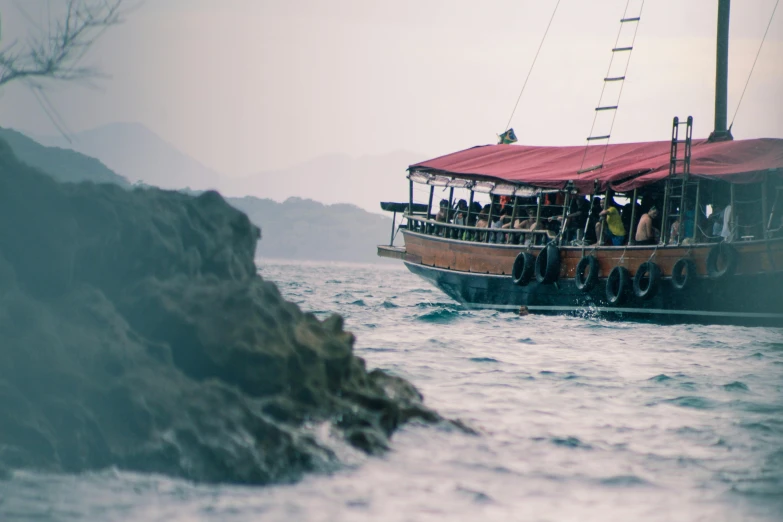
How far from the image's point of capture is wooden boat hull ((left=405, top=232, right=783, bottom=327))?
1606cm

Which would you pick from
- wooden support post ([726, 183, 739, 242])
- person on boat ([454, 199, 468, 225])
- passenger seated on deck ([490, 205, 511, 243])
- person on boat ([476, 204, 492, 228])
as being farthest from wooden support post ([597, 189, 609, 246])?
person on boat ([454, 199, 468, 225])

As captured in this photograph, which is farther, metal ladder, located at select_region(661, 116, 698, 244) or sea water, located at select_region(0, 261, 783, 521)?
metal ladder, located at select_region(661, 116, 698, 244)

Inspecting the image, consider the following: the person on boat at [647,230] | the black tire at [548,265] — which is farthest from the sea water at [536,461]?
the black tire at [548,265]

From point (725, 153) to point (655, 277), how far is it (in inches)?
119

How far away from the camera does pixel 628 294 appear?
59.2 feet

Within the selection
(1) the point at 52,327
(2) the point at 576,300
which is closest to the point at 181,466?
(1) the point at 52,327

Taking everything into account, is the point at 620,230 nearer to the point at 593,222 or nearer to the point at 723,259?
the point at 593,222

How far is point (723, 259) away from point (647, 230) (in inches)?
81.1

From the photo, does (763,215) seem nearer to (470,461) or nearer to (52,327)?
(470,461)

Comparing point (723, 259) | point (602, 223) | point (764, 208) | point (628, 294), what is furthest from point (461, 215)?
point (764, 208)

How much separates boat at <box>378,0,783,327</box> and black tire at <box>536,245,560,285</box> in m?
0.02

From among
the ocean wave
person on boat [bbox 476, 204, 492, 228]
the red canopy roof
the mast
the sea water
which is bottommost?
the sea water

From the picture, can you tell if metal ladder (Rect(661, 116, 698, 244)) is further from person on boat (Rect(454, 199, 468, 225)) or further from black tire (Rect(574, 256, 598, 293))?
person on boat (Rect(454, 199, 468, 225))

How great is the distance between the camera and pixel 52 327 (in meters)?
Answer: 5.70
